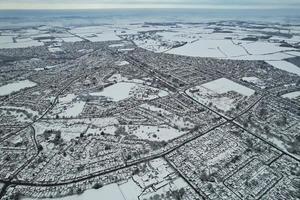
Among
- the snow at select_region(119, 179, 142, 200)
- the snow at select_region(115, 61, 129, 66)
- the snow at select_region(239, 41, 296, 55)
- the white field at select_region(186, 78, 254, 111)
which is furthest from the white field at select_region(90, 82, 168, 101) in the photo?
the snow at select_region(239, 41, 296, 55)

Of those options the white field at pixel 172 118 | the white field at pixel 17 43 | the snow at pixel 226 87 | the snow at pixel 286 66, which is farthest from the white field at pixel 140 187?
the white field at pixel 17 43

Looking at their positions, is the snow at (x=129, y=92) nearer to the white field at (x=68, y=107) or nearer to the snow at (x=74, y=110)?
the white field at (x=68, y=107)

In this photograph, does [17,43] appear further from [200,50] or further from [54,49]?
[200,50]

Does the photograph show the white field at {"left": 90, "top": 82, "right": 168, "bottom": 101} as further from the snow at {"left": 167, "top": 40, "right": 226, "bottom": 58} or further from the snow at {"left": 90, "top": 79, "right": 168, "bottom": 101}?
the snow at {"left": 167, "top": 40, "right": 226, "bottom": 58}

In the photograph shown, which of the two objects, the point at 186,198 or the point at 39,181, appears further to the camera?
the point at 39,181

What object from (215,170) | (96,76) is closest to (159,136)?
(215,170)

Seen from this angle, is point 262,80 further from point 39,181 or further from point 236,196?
point 39,181
